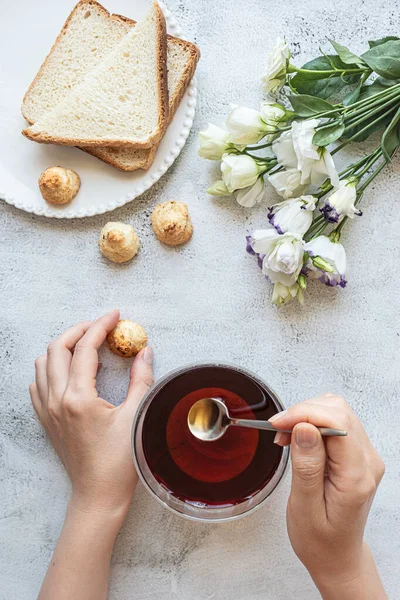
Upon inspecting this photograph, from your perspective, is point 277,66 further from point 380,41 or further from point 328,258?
point 328,258

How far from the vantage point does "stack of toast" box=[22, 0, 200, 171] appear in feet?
3.37

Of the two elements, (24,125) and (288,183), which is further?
(24,125)

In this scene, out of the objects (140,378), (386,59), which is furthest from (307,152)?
(140,378)

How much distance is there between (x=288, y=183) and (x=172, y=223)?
20cm

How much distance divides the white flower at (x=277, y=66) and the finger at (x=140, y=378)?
483mm

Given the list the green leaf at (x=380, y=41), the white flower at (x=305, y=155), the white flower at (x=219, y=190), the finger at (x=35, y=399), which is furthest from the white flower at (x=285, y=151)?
the finger at (x=35, y=399)

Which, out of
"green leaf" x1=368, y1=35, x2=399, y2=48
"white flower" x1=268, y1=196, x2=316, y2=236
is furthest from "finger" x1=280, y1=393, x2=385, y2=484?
"green leaf" x1=368, y1=35, x2=399, y2=48

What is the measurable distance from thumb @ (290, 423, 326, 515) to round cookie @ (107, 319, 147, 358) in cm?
38

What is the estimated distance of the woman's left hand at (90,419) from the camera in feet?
3.24

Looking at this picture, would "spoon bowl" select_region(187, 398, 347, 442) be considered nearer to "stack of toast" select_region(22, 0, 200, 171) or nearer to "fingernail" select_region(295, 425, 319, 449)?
"fingernail" select_region(295, 425, 319, 449)

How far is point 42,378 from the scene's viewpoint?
3.43 feet

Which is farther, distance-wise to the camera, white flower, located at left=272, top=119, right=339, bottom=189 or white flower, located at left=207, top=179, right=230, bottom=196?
white flower, located at left=207, top=179, right=230, bottom=196

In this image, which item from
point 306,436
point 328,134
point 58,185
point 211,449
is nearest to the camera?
point 306,436

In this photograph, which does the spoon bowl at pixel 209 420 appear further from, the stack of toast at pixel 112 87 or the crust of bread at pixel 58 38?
the crust of bread at pixel 58 38
